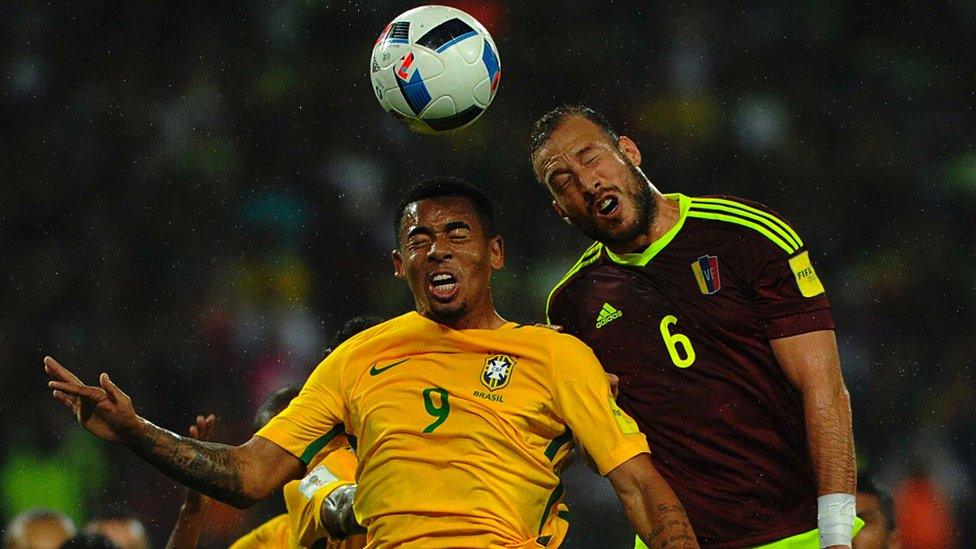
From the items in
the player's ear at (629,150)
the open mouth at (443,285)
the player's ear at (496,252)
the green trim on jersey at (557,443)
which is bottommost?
the green trim on jersey at (557,443)

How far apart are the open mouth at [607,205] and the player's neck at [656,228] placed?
134 mm

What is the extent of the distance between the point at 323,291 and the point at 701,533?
16.1 ft

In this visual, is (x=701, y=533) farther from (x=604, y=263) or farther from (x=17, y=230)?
(x=17, y=230)

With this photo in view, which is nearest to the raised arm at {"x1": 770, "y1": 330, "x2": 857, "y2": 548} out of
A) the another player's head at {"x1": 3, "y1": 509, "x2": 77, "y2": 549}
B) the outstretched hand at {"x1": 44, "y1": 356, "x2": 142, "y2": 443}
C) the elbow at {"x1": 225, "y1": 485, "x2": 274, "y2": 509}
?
the elbow at {"x1": 225, "y1": 485, "x2": 274, "y2": 509}

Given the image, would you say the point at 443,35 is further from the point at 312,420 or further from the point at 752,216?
the point at 312,420

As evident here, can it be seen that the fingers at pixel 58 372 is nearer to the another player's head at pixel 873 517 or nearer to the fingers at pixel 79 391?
the fingers at pixel 79 391

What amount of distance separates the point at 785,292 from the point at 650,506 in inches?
33.0

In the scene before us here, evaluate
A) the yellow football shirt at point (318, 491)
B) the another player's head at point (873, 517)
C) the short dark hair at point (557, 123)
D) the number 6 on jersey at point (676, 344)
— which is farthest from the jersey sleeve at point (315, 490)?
the another player's head at point (873, 517)

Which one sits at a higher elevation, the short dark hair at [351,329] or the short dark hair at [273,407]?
the short dark hair at [351,329]

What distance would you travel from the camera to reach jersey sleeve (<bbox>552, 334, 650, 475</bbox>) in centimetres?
304

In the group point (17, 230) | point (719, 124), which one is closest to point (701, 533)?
point (719, 124)

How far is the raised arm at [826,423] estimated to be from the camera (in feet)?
10.6

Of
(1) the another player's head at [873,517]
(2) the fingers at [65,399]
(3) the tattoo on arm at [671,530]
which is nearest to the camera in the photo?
(2) the fingers at [65,399]

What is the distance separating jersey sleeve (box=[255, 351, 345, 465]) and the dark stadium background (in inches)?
171
